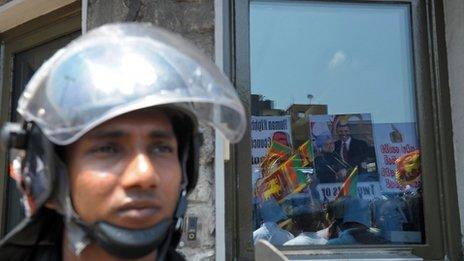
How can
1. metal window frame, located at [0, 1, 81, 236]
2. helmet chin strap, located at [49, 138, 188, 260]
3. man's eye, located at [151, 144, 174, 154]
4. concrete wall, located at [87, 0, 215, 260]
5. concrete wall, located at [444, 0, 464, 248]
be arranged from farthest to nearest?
1. metal window frame, located at [0, 1, 81, 236]
2. concrete wall, located at [444, 0, 464, 248]
3. concrete wall, located at [87, 0, 215, 260]
4. man's eye, located at [151, 144, 174, 154]
5. helmet chin strap, located at [49, 138, 188, 260]

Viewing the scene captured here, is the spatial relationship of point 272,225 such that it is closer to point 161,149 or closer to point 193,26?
point 193,26

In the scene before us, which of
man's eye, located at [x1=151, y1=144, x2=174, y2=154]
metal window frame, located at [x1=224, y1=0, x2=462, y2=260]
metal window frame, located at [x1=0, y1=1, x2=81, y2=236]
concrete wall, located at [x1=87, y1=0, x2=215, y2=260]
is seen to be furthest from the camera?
metal window frame, located at [x1=0, y1=1, x2=81, y2=236]

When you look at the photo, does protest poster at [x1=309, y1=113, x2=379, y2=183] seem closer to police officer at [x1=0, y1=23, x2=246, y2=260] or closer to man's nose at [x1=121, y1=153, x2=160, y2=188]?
police officer at [x1=0, y1=23, x2=246, y2=260]

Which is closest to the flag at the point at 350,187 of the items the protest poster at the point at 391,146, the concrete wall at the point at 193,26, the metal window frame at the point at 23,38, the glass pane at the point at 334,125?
the glass pane at the point at 334,125

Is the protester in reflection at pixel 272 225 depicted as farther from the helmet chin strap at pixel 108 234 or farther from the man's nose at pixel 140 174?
the man's nose at pixel 140 174

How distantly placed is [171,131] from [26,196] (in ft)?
1.23

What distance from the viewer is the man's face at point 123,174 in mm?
1184

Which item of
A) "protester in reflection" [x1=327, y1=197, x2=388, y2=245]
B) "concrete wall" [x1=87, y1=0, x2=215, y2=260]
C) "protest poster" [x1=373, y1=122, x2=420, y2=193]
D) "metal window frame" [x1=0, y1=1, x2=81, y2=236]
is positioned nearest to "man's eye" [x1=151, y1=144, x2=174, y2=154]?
"concrete wall" [x1=87, y1=0, x2=215, y2=260]

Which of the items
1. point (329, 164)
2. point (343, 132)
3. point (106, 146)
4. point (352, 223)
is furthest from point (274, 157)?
point (106, 146)

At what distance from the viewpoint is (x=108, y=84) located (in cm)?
121

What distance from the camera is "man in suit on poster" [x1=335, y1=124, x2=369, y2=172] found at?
3195 millimetres

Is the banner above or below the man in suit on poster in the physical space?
below

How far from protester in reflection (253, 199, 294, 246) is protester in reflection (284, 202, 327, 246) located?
0.06 meters

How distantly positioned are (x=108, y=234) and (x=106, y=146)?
0.62 ft
